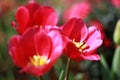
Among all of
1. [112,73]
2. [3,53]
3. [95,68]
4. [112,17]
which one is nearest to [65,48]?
[112,73]

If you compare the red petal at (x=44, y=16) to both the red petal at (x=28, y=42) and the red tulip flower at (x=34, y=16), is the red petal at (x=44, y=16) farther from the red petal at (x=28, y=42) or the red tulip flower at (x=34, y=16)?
the red petal at (x=28, y=42)

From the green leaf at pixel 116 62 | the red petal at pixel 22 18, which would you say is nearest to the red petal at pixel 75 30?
the red petal at pixel 22 18

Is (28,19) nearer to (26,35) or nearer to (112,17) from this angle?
(26,35)

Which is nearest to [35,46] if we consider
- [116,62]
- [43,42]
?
[43,42]

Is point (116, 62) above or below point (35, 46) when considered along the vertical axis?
below

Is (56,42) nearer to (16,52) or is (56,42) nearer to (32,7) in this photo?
(16,52)

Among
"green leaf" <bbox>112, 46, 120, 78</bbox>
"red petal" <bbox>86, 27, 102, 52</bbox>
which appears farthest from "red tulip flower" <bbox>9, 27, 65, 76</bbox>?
"green leaf" <bbox>112, 46, 120, 78</bbox>
